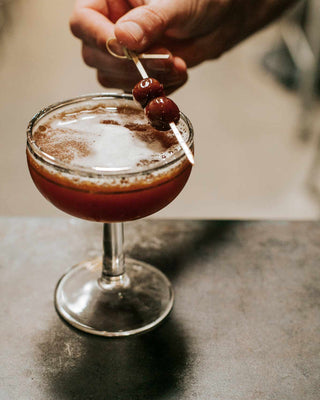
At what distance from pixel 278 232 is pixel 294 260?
11cm

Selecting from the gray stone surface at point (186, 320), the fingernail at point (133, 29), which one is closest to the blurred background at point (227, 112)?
the fingernail at point (133, 29)

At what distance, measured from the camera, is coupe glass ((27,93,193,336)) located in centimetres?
88

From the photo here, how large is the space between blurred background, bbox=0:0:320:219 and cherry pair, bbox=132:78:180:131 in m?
1.28

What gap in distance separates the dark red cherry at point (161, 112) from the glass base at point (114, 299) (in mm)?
395

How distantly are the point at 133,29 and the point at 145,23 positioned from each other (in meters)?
0.09

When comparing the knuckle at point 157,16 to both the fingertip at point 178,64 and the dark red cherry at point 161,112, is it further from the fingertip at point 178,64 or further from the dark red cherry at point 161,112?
the dark red cherry at point 161,112

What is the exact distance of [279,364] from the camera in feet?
3.10

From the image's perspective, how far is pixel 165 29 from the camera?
1398 millimetres

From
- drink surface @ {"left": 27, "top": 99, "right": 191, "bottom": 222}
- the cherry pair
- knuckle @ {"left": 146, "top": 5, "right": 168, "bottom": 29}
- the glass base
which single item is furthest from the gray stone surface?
knuckle @ {"left": 146, "top": 5, "right": 168, "bottom": 29}

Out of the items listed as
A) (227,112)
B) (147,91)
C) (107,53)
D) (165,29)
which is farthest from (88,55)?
(227,112)

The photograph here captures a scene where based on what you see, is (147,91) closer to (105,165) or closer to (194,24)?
(105,165)

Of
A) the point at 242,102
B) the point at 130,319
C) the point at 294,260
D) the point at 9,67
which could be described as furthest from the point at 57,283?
the point at 9,67

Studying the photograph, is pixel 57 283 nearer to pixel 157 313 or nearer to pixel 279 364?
pixel 157 313

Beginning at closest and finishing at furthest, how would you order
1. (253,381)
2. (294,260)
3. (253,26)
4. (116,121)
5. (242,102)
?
(253,381), (116,121), (294,260), (253,26), (242,102)
